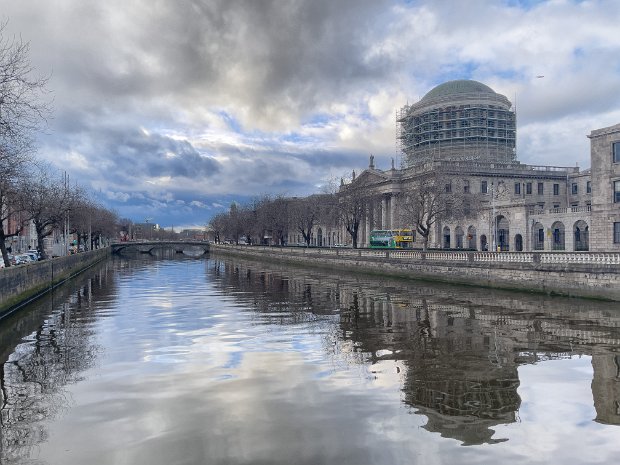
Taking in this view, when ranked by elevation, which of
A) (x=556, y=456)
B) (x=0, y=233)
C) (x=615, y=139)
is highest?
(x=615, y=139)

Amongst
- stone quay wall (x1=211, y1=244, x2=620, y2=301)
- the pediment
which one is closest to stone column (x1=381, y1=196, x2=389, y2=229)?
the pediment

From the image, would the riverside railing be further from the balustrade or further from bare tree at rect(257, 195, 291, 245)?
bare tree at rect(257, 195, 291, 245)

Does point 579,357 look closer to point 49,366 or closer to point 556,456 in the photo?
point 556,456

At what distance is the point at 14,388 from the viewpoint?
1326cm

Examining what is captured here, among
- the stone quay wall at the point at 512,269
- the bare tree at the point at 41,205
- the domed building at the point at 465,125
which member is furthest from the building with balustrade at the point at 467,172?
the bare tree at the point at 41,205

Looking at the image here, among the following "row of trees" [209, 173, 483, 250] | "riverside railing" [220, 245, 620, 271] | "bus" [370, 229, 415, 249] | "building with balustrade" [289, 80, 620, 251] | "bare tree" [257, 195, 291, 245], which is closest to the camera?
"riverside railing" [220, 245, 620, 271]

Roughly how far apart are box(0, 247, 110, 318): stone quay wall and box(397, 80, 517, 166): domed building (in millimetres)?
A: 78139

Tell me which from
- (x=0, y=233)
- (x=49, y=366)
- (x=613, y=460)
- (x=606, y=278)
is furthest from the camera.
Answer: (x=0, y=233)

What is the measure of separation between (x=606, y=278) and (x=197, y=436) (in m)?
27.3

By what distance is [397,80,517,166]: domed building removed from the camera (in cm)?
10494

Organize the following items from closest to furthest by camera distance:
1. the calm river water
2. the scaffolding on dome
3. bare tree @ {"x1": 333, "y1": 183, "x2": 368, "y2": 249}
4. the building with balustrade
→ the calm river water
bare tree @ {"x1": 333, "y1": 183, "x2": 368, "y2": 249}
the building with balustrade
the scaffolding on dome

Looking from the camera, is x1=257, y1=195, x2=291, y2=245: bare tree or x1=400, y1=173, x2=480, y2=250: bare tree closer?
x1=400, y1=173, x2=480, y2=250: bare tree

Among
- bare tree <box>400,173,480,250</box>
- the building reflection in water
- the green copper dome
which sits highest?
the green copper dome

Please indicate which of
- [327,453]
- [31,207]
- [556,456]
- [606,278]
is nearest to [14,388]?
[327,453]
